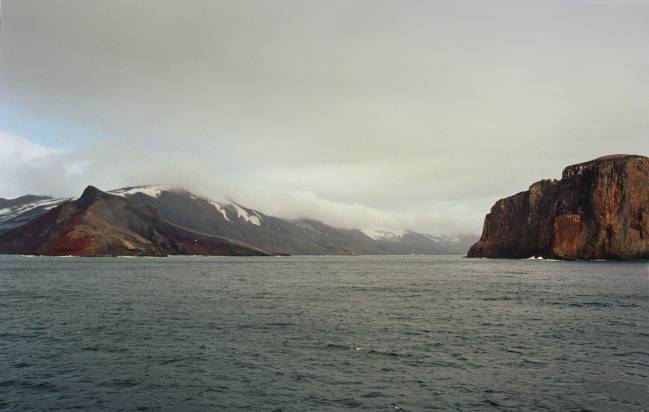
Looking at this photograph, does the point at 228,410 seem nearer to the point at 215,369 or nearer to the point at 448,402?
the point at 215,369

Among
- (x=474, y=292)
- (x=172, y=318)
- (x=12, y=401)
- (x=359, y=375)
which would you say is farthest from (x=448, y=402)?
(x=474, y=292)

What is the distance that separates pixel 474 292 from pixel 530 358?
47.9m

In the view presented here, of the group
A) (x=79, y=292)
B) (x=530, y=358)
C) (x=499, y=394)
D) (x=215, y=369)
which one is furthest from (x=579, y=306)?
(x=79, y=292)

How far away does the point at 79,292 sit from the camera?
76625 mm

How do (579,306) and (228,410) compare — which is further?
(579,306)

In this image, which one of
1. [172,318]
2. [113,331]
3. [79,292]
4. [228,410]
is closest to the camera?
[228,410]

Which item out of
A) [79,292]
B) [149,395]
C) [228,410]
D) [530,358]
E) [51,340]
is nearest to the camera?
[228,410]

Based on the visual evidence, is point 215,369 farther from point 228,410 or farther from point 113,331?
point 113,331

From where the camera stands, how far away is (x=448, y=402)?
23.8m

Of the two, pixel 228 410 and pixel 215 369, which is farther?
pixel 215 369

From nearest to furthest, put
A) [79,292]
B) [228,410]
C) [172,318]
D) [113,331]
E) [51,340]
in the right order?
1. [228,410]
2. [51,340]
3. [113,331]
4. [172,318]
5. [79,292]

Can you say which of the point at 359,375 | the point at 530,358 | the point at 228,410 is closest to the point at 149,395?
the point at 228,410

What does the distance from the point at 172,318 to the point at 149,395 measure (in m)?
26.0

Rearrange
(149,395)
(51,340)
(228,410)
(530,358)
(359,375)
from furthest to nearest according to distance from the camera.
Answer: (51,340) → (530,358) → (359,375) → (149,395) → (228,410)
